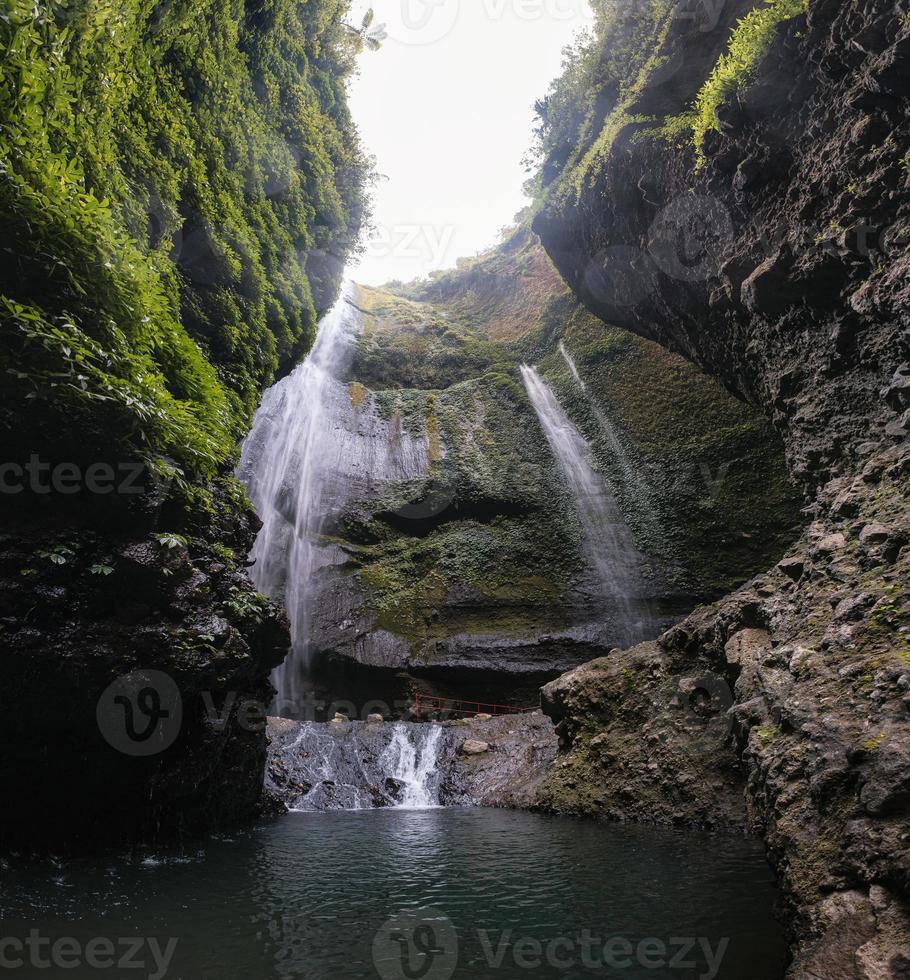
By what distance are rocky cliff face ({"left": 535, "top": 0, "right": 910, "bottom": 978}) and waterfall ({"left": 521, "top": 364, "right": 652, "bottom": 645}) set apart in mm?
5545

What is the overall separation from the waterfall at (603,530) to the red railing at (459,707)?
11.2 feet

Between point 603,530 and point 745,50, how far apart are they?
450 inches

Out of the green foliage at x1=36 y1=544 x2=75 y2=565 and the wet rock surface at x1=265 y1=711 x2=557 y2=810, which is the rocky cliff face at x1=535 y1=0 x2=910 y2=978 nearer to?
the wet rock surface at x1=265 y1=711 x2=557 y2=810

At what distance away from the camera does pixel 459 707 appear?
50.3 ft

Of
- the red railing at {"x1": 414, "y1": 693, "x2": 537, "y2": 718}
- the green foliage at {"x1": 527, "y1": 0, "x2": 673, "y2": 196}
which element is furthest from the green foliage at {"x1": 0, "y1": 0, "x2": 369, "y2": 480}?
the red railing at {"x1": 414, "y1": 693, "x2": 537, "y2": 718}

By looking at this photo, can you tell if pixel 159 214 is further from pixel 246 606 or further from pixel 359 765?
pixel 359 765

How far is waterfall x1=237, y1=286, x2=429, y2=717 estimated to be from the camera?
1664 cm

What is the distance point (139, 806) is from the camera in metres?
6.06

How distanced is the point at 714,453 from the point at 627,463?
2.51m

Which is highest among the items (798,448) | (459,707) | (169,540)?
(798,448)

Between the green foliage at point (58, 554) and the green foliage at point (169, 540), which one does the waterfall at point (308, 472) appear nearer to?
the green foliage at point (169, 540)

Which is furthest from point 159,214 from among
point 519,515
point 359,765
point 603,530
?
point 603,530

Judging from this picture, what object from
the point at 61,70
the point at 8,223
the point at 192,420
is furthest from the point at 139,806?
the point at 61,70

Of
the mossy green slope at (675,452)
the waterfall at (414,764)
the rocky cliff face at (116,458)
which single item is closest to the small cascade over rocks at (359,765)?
the waterfall at (414,764)
